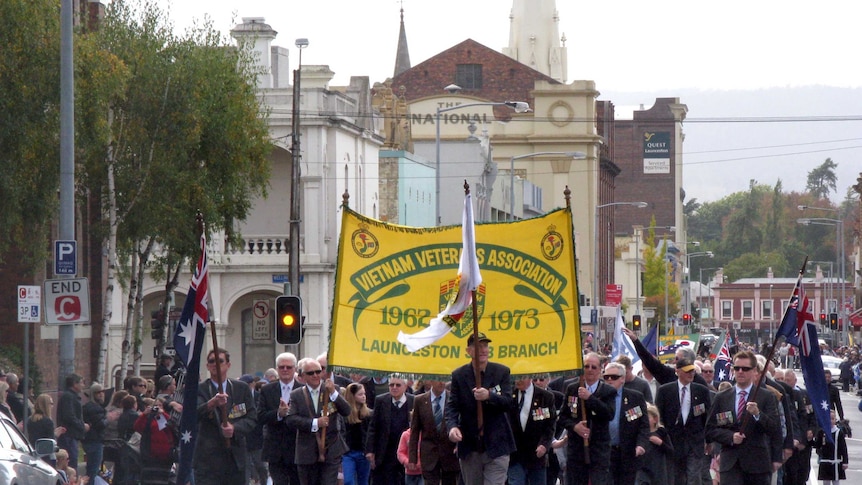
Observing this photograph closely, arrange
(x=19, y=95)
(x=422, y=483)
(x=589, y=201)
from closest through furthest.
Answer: (x=422, y=483) < (x=19, y=95) < (x=589, y=201)

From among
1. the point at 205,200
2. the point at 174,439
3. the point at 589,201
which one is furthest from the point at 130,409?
the point at 589,201

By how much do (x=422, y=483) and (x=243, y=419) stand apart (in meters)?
1.99

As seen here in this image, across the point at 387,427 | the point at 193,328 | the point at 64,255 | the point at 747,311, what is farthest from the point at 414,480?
the point at 747,311

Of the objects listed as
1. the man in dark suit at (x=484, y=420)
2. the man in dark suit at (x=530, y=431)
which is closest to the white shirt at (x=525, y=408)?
the man in dark suit at (x=530, y=431)

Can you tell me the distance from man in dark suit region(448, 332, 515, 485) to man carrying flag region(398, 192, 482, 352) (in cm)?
32

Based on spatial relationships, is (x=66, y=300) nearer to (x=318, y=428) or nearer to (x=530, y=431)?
(x=318, y=428)

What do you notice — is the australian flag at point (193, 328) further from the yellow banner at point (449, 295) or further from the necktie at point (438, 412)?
the necktie at point (438, 412)

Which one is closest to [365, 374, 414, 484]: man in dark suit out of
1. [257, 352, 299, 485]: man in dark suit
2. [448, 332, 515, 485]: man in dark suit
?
[257, 352, 299, 485]: man in dark suit

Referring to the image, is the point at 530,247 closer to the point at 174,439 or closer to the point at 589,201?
the point at 174,439

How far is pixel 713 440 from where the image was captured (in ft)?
51.2

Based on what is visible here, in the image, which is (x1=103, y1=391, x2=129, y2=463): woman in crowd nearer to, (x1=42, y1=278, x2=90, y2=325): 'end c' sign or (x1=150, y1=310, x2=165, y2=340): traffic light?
(x1=42, y1=278, x2=90, y2=325): 'end c' sign

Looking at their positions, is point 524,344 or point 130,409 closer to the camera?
point 524,344

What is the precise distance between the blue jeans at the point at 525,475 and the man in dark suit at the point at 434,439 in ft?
1.69

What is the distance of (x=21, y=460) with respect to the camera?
12922mm
